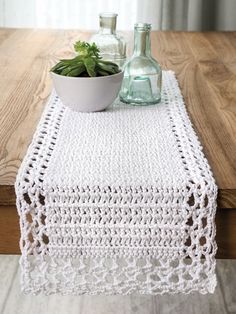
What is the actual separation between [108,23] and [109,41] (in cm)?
4

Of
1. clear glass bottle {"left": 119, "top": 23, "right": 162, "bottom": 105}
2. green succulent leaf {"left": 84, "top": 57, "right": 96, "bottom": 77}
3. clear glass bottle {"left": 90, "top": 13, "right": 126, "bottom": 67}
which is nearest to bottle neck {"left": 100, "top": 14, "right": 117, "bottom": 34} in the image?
clear glass bottle {"left": 90, "top": 13, "right": 126, "bottom": 67}

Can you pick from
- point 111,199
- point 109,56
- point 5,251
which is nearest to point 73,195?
point 111,199

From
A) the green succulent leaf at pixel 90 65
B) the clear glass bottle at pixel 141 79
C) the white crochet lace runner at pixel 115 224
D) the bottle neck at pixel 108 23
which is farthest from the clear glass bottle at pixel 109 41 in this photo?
the white crochet lace runner at pixel 115 224

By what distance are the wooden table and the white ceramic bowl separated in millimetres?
75

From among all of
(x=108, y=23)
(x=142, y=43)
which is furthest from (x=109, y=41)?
(x=142, y=43)

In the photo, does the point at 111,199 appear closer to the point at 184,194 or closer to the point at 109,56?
the point at 184,194

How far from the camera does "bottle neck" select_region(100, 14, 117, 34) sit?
1333 millimetres

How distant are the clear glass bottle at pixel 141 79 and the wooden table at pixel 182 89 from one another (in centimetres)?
8

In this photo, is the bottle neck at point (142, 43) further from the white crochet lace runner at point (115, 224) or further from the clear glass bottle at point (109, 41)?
the white crochet lace runner at point (115, 224)

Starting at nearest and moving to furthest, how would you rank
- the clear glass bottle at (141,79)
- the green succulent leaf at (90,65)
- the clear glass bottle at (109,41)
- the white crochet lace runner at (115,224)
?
the white crochet lace runner at (115,224) < the green succulent leaf at (90,65) < the clear glass bottle at (141,79) < the clear glass bottle at (109,41)

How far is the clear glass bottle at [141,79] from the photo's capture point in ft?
4.05

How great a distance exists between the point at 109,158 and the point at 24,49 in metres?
0.91

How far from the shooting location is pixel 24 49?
1796 millimetres

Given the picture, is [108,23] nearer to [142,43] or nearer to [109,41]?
[109,41]
